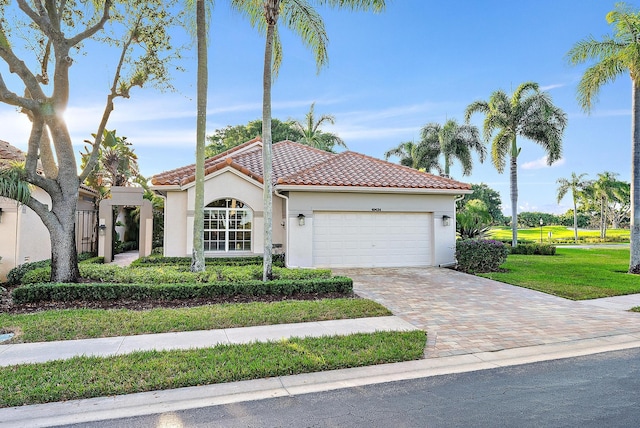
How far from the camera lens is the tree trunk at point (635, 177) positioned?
13.8m

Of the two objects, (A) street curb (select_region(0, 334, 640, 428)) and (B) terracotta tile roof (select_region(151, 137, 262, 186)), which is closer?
(A) street curb (select_region(0, 334, 640, 428))

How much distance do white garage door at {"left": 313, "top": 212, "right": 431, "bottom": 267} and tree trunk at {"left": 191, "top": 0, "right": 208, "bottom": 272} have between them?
5155 mm

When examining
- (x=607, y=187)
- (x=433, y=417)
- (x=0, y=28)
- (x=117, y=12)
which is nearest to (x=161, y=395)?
(x=433, y=417)

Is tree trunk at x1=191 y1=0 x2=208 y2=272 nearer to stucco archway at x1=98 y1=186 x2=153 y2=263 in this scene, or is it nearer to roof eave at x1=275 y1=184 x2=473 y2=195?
roof eave at x1=275 y1=184 x2=473 y2=195

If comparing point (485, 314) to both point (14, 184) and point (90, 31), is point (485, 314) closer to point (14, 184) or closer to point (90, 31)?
point (14, 184)

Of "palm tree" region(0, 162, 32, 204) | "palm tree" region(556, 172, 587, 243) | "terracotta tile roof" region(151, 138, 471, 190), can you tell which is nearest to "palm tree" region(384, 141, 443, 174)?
"terracotta tile roof" region(151, 138, 471, 190)

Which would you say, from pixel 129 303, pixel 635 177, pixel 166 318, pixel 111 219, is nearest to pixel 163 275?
pixel 129 303

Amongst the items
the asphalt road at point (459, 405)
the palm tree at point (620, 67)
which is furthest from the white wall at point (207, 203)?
the palm tree at point (620, 67)

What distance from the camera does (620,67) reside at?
45.3 feet

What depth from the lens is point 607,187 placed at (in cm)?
4209

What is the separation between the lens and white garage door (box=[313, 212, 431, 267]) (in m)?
14.5

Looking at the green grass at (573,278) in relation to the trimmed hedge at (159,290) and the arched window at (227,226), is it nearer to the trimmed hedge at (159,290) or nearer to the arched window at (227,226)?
the trimmed hedge at (159,290)

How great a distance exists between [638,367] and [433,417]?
3.52 metres

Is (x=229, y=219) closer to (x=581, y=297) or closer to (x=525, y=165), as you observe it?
(x=581, y=297)
